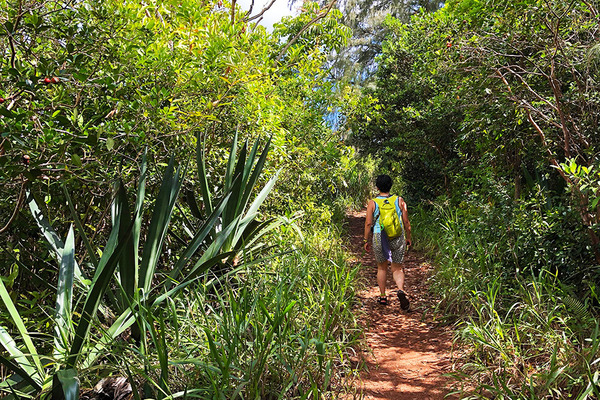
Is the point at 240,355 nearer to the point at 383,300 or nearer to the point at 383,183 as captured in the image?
the point at 383,300

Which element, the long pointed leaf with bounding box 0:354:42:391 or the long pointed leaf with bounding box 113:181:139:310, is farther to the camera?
the long pointed leaf with bounding box 113:181:139:310

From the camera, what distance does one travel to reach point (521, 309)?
3.35 meters

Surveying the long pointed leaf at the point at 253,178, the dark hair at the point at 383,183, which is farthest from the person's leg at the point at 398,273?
the long pointed leaf at the point at 253,178

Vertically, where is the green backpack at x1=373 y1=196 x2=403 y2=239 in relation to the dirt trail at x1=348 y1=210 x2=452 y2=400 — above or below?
above

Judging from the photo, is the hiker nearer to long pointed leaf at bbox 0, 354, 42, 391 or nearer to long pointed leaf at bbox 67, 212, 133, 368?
long pointed leaf at bbox 67, 212, 133, 368

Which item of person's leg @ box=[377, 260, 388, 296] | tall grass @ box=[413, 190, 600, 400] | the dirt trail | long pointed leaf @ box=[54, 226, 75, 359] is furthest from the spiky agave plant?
person's leg @ box=[377, 260, 388, 296]

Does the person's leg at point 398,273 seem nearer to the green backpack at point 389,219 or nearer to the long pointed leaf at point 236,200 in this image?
the green backpack at point 389,219

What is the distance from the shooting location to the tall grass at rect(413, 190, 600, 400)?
2.48 metres

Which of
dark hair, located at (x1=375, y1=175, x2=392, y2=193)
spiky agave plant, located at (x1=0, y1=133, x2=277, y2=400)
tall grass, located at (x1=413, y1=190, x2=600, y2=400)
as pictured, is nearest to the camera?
spiky agave plant, located at (x1=0, y1=133, x2=277, y2=400)

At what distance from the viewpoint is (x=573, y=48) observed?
11.2ft

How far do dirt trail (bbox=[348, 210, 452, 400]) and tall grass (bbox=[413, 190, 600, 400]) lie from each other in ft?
0.59

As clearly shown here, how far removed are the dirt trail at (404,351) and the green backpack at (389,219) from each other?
0.80 metres

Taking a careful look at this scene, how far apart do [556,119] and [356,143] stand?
9047 mm

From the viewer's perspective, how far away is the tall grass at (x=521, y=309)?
97.5 inches
